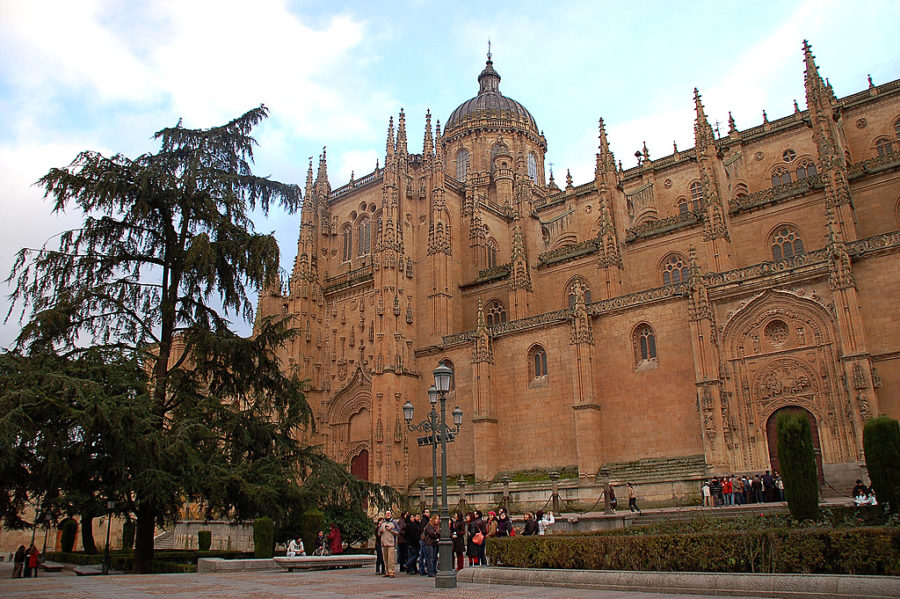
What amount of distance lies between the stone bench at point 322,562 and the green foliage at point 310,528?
8.21 feet

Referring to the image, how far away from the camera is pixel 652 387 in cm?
2758

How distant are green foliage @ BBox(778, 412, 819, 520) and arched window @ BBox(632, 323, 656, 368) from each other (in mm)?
14045

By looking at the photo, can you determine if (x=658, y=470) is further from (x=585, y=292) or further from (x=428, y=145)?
(x=428, y=145)

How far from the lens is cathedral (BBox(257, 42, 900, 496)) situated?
2394 cm

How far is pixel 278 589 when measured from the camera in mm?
12539

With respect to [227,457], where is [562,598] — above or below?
below

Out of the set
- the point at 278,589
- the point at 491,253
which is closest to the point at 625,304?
the point at 491,253

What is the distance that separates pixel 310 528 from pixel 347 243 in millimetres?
25240

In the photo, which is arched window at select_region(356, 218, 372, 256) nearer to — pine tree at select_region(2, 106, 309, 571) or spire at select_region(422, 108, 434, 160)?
spire at select_region(422, 108, 434, 160)

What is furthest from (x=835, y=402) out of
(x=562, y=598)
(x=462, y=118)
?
(x=462, y=118)

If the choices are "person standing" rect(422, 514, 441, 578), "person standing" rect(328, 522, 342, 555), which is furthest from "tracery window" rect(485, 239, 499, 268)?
"person standing" rect(422, 514, 441, 578)

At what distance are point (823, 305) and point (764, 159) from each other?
47.9 feet

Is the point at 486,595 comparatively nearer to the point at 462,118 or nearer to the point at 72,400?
the point at 72,400

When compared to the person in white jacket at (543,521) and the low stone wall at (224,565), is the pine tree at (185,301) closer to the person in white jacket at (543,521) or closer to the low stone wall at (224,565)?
the low stone wall at (224,565)
